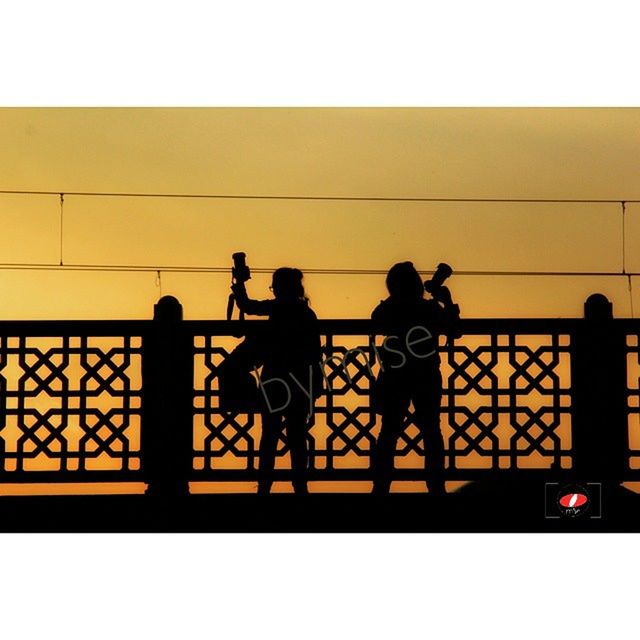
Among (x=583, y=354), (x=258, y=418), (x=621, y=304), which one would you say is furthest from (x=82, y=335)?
(x=621, y=304)

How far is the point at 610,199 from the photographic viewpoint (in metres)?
5.16

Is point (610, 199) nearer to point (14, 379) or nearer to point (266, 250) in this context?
point (266, 250)

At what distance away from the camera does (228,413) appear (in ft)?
14.6

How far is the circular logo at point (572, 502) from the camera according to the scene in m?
4.34

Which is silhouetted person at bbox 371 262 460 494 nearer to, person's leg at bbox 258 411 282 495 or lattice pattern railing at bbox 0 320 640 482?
lattice pattern railing at bbox 0 320 640 482

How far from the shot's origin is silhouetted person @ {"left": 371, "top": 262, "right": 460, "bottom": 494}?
4.34 metres

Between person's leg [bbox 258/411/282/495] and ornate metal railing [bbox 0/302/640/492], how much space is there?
9 centimetres

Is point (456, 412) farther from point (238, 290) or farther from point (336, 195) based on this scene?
point (336, 195)

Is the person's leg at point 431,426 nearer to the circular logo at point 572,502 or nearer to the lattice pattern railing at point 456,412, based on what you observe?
the lattice pattern railing at point 456,412

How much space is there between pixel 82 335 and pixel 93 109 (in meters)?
1.67

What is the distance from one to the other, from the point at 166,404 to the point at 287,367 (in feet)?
2.35

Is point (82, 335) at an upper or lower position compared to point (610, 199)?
lower

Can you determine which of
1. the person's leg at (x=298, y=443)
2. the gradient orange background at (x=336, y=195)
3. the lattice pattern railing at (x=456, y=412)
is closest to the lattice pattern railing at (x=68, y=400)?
the lattice pattern railing at (x=456, y=412)

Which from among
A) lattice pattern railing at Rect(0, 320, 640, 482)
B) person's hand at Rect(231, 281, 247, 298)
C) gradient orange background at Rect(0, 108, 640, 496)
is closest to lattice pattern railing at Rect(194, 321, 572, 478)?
lattice pattern railing at Rect(0, 320, 640, 482)
